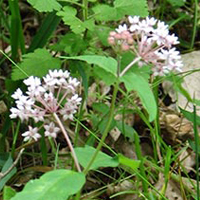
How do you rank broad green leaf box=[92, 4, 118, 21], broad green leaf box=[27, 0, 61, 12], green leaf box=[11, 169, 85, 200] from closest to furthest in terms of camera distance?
1. green leaf box=[11, 169, 85, 200]
2. broad green leaf box=[27, 0, 61, 12]
3. broad green leaf box=[92, 4, 118, 21]

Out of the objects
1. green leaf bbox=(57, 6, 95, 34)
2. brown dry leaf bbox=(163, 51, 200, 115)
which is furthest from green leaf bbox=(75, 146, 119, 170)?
brown dry leaf bbox=(163, 51, 200, 115)

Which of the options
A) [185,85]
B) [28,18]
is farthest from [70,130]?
[28,18]

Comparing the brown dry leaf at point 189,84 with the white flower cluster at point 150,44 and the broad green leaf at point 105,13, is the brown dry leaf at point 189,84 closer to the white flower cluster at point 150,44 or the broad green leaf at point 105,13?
the broad green leaf at point 105,13

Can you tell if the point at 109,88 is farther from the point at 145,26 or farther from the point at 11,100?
the point at 145,26

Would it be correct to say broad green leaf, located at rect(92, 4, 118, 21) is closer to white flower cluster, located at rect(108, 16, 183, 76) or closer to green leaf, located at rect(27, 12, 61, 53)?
green leaf, located at rect(27, 12, 61, 53)

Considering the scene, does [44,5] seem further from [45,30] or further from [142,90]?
[142,90]

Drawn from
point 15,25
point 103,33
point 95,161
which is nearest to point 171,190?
point 103,33

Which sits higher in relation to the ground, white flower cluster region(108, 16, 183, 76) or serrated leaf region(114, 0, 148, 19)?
serrated leaf region(114, 0, 148, 19)
